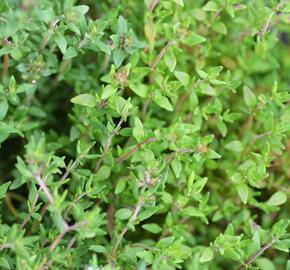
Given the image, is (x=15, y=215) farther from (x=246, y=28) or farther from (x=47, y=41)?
(x=246, y=28)

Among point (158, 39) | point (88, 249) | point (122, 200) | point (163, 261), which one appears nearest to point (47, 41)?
point (158, 39)

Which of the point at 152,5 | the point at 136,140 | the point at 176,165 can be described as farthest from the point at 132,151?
the point at 152,5

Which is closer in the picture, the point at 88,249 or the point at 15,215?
the point at 88,249

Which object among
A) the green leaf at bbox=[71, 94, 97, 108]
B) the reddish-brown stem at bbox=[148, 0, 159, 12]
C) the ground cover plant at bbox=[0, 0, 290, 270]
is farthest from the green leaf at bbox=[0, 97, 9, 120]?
the reddish-brown stem at bbox=[148, 0, 159, 12]

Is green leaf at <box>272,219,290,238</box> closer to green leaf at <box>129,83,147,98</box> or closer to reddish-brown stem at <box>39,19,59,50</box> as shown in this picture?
green leaf at <box>129,83,147,98</box>

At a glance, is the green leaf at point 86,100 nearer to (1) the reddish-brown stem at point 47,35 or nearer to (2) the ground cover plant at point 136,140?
(2) the ground cover plant at point 136,140

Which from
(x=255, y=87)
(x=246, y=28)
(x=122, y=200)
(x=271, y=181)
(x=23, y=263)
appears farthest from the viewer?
(x=255, y=87)

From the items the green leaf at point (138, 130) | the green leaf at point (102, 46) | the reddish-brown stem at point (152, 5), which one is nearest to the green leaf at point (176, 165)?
the green leaf at point (138, 130)
